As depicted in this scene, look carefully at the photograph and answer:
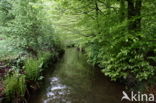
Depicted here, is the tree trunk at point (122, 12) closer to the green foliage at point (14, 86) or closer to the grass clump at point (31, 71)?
the grass clump at point (31, 71)

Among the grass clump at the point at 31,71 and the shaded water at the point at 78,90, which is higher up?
the grass clump at the point at 31,71

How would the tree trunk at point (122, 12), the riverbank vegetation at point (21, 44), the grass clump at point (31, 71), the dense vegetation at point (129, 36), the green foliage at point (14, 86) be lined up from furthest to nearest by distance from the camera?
the grass clump at point (31, 71), the tree trunk at point (122, 12), the riverbank vegetation at point (21, 44), the dense vegetation at point (129, 36), the green foliage at point (14, 86)

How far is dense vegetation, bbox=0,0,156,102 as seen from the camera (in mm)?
5059

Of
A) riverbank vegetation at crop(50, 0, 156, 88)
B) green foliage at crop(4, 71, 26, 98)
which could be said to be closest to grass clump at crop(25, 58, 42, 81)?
green foliage at crop(4, 71, 26, 98)

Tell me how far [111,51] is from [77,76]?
3237 mm

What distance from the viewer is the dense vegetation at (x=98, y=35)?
5059mm

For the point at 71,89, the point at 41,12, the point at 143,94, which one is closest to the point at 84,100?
the point at 71,89

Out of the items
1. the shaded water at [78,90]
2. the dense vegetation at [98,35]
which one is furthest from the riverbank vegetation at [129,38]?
the shaded water at [78,90]

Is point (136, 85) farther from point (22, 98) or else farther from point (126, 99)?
point (22, 98)

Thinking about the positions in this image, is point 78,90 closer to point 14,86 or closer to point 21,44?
point 14,86

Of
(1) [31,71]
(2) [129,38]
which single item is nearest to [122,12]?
(2) [129,38]

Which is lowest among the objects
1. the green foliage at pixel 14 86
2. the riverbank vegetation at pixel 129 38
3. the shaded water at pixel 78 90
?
the shaded water at pixel 78 90

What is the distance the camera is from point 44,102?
539 centimetres

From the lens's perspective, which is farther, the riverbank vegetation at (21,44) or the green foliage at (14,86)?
the riverbank vegetation at (21,44)
